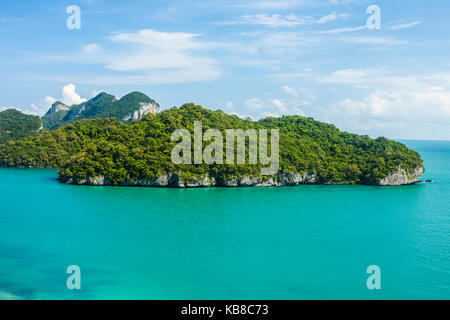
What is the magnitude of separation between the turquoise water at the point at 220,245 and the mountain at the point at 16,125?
43662mm

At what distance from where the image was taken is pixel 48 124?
106 meters

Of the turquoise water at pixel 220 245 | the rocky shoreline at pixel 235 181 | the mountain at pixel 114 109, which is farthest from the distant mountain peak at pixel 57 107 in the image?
the turquoise water at pixel 220 245

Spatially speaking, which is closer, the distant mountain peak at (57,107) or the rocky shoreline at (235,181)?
the rocky shoreline at (235,181)

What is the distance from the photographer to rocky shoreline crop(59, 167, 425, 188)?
33594mm

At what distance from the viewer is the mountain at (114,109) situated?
90375 millimetres

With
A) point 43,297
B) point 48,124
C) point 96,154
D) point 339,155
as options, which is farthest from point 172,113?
point 48,124

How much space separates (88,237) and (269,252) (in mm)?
9892

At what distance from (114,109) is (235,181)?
69.7 m

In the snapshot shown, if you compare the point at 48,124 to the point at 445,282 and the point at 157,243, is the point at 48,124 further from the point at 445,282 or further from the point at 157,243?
the point at 445,282

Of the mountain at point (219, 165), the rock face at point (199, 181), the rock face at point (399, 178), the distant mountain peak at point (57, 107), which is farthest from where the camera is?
the distant mountain peak at point (57, 107)

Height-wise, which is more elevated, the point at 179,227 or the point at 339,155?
the point at 339,155

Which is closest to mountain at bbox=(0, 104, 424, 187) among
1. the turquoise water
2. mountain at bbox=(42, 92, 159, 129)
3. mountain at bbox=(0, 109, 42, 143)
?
the turquoise water

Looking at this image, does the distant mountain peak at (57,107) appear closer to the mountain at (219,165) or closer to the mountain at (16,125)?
the mountain at (16,125)

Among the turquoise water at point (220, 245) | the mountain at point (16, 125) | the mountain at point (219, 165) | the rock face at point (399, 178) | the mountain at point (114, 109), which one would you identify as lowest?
the turquoise water at point (220, 245)
